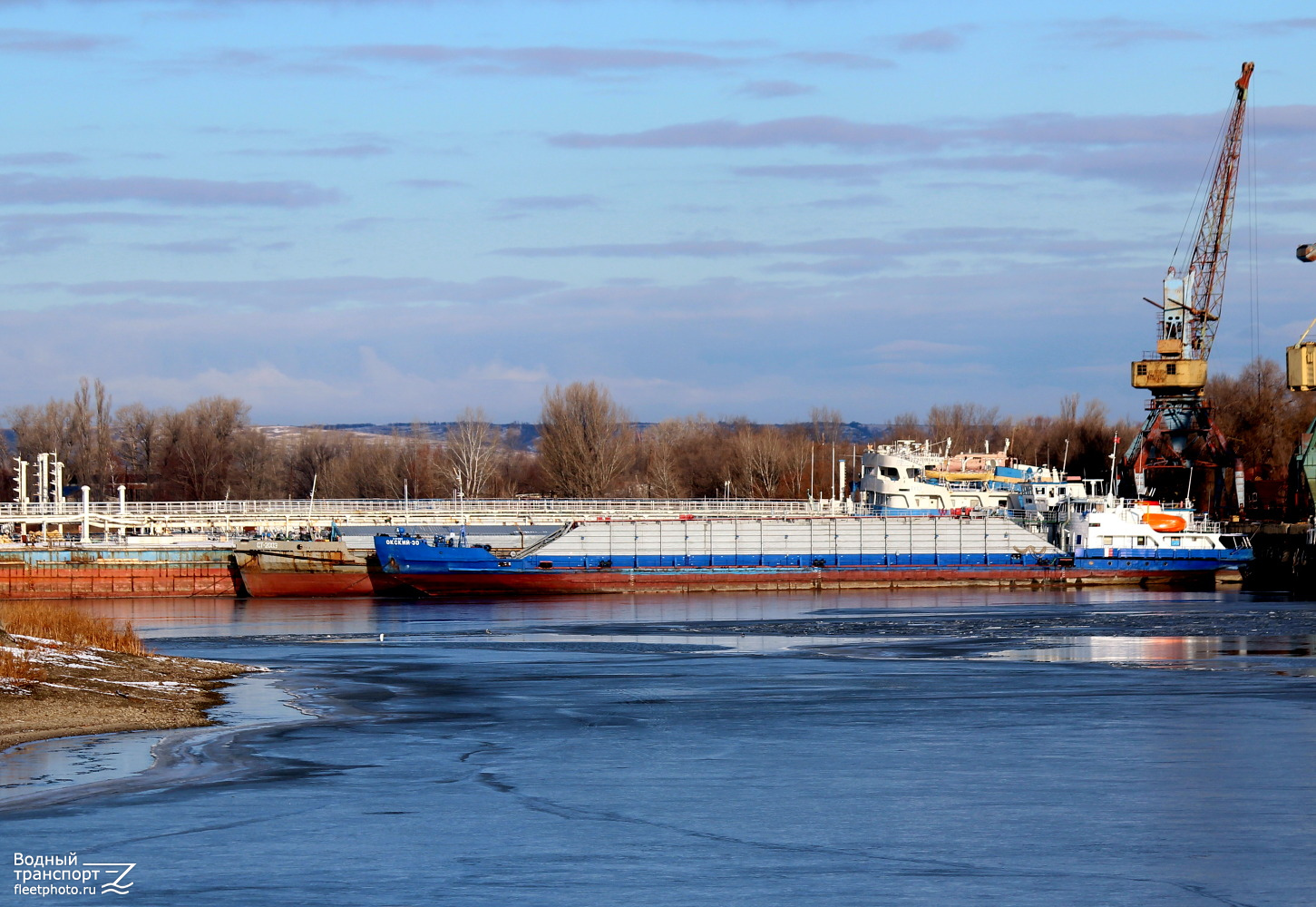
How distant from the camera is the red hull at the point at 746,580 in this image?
73438mm

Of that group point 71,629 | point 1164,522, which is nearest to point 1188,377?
point 1164,522

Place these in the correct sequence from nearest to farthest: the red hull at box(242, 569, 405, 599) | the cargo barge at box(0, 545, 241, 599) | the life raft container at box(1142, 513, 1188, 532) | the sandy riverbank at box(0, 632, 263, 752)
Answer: the sandy riverbank at box(0, 632, 263, 752)
the cargo barge at box(0, 545, 241, 599)
the red hull at box(242, 569, 405, 599)
the life raft container at box(1142, 513, 1188, 532)

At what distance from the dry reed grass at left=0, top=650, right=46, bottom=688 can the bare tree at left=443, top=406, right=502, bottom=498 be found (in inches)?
3757

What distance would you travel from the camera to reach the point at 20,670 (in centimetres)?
2836

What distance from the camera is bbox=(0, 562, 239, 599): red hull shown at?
75.0 metres

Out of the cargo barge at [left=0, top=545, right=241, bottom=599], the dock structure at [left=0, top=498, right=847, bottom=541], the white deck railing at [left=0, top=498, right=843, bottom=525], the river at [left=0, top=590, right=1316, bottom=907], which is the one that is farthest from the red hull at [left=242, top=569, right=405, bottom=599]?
the river at [left=0, top=590, right=1316, bottom=907]

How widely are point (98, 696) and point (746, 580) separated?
166ft

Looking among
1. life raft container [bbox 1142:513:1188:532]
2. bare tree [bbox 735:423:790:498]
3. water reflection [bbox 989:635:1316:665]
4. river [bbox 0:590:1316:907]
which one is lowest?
water reflection [bbox 989:635:1316:665]

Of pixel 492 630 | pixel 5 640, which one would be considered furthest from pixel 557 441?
pixel 5 640

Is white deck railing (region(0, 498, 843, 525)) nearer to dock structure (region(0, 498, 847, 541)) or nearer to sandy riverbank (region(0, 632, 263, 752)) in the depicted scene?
dock structure (region(0, 498, 847, 541))

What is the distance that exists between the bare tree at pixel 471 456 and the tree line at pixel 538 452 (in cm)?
16

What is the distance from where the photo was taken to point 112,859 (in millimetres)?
17016

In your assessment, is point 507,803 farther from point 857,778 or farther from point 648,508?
point 648,508

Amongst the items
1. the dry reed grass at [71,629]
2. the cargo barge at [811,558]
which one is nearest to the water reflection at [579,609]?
the cargo barge at [811,558]
